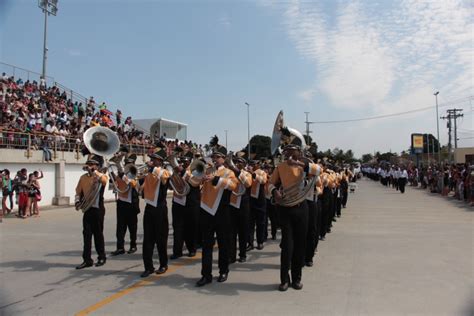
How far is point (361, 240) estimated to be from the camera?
31.4 ft

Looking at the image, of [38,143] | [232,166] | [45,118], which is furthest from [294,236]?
[45,118]

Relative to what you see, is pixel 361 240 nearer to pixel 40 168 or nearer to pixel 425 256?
pixel 425 256

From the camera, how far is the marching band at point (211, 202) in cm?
607

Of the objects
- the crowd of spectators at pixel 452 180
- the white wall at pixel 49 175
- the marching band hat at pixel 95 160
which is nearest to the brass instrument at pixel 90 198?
the marching band hat at pixel 95 160

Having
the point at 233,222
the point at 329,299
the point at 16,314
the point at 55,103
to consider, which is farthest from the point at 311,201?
the point at 55,103

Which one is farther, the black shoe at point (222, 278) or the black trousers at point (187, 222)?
the black trousers at point (187, 222)

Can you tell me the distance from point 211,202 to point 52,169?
14.6 metres

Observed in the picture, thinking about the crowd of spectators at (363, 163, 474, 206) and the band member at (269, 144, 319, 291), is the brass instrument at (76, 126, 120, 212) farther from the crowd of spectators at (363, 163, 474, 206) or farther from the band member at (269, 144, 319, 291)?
the crowd of spectators at (363, 163, 474, 206)

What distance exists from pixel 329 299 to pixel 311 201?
248cm

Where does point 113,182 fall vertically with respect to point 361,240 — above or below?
above

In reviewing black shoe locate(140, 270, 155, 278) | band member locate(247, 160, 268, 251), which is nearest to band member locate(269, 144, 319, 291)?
black shoe locate(140, 270, 155, 278)

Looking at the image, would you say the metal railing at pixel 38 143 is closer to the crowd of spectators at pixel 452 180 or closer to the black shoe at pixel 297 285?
the black shoe at pixel 297 285

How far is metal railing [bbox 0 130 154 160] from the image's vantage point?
17.0 meters

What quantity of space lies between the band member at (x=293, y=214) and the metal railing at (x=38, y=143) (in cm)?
1217
